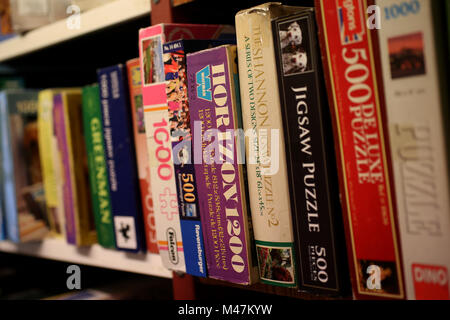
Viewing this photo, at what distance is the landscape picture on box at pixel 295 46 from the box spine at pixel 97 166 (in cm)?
42

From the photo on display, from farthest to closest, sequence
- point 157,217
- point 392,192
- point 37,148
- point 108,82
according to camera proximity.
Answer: point 37,148 → point 108,82 → point 157,217 → point 392,192

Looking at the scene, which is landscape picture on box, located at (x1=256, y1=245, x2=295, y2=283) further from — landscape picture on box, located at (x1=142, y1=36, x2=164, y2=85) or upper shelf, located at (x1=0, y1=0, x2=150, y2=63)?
upper shelf, located at (x1=0, y1=0, x2=150, y2=63)

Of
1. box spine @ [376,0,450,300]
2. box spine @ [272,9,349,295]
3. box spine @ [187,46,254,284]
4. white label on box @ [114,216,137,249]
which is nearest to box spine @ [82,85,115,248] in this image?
white label on box @ [114,216,137,249]

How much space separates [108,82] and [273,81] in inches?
14.7

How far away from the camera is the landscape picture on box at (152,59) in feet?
2.21

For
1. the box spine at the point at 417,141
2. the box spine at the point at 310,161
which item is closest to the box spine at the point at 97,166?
the box spine at the point at 310,161

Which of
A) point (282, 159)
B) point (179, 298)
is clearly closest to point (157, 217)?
point (179, 298)

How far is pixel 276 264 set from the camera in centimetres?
57

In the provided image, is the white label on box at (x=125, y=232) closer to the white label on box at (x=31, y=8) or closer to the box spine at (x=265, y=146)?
the box spine at (x=265, y=146)

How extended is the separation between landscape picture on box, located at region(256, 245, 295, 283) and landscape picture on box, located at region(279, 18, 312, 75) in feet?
0.70

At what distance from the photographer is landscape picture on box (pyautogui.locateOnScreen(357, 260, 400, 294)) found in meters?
0.49

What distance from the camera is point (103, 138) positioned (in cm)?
83

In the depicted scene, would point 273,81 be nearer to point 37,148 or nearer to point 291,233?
point 291,233

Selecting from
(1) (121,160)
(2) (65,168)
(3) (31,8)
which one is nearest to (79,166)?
(2) (65,168)
